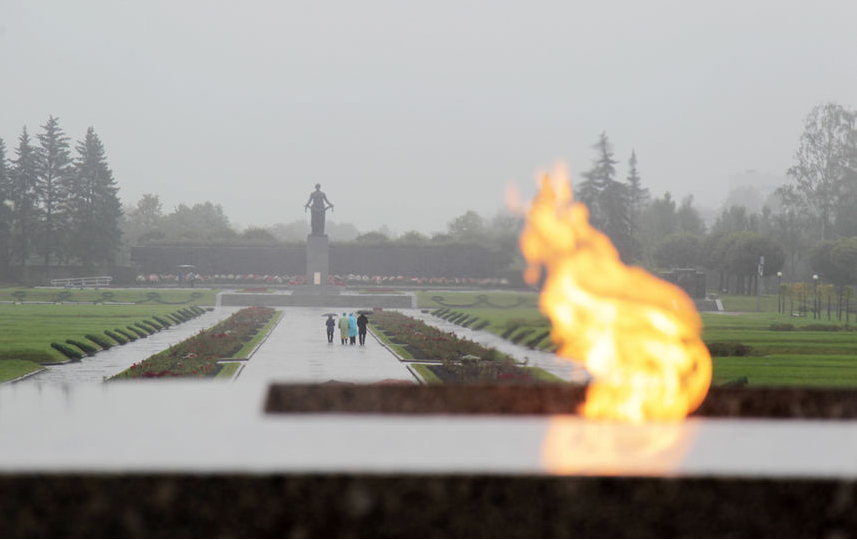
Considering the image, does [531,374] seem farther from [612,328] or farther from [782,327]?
[782,327]

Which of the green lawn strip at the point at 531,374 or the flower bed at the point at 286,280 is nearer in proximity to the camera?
the green lawn strip at the point at 531,374

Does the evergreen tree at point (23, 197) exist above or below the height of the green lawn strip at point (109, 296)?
above

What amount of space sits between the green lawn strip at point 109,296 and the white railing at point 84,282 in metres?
0.48

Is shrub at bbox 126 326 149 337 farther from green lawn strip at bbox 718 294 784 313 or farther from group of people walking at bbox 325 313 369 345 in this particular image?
green lawn strip at bbox 718 294 784 313

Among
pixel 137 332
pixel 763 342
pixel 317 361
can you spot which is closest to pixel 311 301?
pixel 137 332

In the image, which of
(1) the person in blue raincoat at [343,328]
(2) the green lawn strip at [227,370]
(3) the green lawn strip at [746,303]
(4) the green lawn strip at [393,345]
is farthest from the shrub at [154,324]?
(3) the green lawn strip at [746,303]

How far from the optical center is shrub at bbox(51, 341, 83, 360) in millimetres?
20125

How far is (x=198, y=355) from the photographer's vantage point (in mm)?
19906

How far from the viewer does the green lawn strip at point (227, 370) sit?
16.8 meters

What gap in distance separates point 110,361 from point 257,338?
6091 mm

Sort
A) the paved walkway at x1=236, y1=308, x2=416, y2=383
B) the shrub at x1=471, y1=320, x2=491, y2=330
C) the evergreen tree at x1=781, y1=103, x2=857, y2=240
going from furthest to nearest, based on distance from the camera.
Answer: the evergreen tree at x1=781, y1=103, x2=857, y2=240
the shrub at x1=471, y1=320, x2=491, y2=330
the paved walkway at x1=236, y1=308, x2=416, y2=383

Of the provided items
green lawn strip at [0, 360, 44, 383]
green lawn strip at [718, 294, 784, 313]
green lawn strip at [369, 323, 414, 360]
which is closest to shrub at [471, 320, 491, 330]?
green lawn strip at [369, 323, 414, 360]

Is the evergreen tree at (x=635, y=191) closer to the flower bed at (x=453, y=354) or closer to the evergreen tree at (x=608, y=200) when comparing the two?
the evergreen tree at (x=608, y=200)

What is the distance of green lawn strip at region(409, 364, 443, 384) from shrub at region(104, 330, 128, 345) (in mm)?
10505
